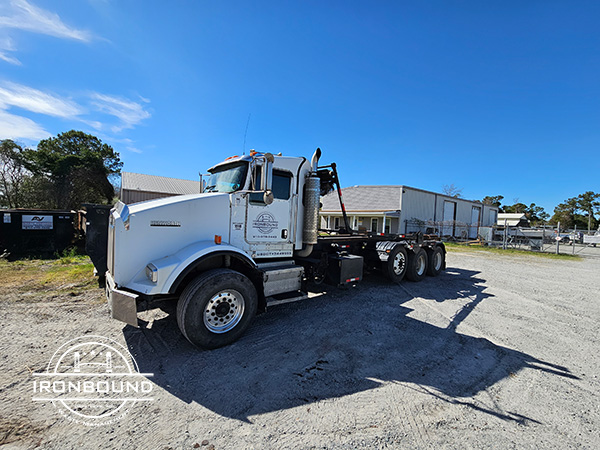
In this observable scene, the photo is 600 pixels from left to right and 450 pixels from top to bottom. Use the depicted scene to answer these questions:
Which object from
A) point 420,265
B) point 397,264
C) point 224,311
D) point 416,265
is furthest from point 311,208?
point 420,265

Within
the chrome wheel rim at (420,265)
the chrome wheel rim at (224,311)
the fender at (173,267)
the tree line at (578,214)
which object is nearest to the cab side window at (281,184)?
the fender at (173,267)

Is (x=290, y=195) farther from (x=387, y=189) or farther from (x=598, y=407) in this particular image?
(x=387, y=189)

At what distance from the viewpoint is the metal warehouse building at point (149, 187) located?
2292 cm

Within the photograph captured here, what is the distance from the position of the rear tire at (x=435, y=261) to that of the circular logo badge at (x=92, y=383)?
8625 millimetres

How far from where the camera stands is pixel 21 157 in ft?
73.2

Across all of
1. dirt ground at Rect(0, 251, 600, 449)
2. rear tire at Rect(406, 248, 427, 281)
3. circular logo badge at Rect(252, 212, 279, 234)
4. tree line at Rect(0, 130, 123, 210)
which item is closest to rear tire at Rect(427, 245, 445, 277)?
rear tire at Rect(406, 248, 427, 281)

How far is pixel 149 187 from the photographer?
24.4 meters

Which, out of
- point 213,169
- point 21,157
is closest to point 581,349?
point 213,169

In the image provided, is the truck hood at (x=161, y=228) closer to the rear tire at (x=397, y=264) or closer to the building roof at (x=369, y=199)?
the rear tire at (x=397, y=264)

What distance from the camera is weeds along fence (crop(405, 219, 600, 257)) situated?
828 inches

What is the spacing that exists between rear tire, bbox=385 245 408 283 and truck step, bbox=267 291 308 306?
3238mm

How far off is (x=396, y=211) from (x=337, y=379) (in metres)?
26.1

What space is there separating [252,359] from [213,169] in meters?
3.64

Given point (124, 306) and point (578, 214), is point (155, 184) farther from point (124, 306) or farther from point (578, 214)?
point (578, 214)
